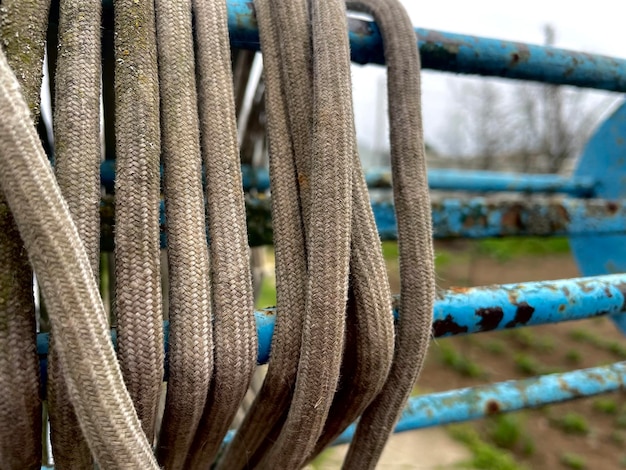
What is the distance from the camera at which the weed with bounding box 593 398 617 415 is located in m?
3.52

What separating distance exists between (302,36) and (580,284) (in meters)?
0.51

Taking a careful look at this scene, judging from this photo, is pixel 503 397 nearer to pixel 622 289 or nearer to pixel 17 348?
pixel 622 289

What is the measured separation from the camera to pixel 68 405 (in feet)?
1.70

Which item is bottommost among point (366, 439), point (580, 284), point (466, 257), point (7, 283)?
point (466, 257)

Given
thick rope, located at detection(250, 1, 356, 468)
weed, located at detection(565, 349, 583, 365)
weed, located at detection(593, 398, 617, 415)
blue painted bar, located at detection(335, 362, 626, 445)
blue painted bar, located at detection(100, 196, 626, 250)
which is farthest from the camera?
weed, located at detection(565, 349, 583, 365)

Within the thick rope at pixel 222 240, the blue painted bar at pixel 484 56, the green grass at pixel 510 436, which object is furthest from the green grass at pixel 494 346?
the thick rope at pixel 222 240

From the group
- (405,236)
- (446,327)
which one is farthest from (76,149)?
(446,327)

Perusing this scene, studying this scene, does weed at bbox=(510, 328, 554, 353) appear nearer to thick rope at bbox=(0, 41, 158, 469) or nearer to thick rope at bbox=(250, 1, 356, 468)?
thick rope at bbox=(250, 1, 356, 468)

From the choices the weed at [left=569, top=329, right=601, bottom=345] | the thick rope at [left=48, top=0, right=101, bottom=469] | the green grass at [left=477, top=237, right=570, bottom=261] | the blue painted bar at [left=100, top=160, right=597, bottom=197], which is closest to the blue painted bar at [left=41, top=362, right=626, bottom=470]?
the thick rope at [left=48, top=0, right=101, bottom=469]

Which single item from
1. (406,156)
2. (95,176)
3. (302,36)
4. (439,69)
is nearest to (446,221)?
(439,69)

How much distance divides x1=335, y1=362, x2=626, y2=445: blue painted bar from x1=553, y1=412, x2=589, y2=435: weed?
2.50m

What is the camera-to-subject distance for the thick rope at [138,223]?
526 millimetres

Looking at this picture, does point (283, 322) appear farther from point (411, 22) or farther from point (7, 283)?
point (411, 22)

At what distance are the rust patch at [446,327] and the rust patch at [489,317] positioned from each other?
0.03 m
